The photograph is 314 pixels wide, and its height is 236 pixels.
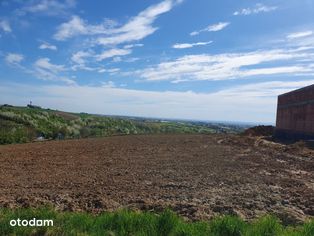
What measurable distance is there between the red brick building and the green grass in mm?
25176

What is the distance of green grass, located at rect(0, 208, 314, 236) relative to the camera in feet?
18.5

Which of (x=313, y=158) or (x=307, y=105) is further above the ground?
(x=307, y=105)

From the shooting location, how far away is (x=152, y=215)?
636 cm

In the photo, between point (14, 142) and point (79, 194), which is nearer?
point (79, 194)

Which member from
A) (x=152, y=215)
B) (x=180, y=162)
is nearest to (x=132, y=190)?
(x=152, y=215)

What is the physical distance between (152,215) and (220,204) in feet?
6.02

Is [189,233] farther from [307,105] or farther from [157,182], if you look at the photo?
[307,105]

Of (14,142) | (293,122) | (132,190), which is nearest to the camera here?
(132,190)

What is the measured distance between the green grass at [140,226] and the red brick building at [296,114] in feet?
82.6

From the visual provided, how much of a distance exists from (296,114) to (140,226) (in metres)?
30.7

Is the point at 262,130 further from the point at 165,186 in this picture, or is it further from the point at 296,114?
the point at 165,186

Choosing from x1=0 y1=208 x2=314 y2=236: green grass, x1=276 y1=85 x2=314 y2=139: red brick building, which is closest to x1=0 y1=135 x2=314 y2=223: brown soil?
x1=0 y1=208 x2=314 y2=236: green grass

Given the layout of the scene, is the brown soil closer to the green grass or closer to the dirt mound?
the green grass

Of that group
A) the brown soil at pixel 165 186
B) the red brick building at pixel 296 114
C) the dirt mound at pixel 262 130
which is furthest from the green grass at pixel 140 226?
the dirt mound at pixel 262 130
